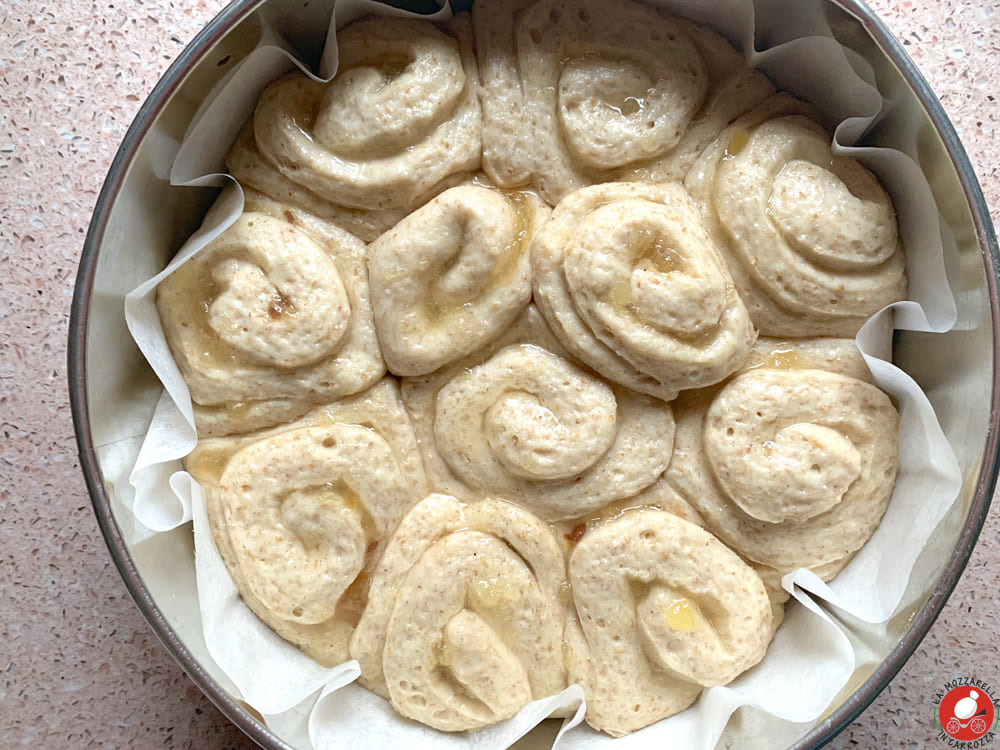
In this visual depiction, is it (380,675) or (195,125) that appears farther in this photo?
(380,675)

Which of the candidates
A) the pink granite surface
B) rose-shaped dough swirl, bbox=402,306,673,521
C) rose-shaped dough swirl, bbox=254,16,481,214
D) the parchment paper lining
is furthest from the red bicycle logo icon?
rose-shaped dough swirl, bbox=254,16,481,214

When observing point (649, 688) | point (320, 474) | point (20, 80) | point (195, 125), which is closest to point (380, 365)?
point (320, 474)

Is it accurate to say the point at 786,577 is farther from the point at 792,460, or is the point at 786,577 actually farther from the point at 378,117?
the point at 378,117

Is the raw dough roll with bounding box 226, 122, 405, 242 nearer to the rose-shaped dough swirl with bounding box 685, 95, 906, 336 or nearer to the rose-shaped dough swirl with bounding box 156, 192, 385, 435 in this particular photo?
the rose-shaped dough swirl with bounding box 156, 192, 385, 435

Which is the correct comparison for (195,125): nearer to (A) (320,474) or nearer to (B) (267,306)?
(B) (267,306)

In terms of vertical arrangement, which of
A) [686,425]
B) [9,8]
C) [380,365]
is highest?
[9,8]

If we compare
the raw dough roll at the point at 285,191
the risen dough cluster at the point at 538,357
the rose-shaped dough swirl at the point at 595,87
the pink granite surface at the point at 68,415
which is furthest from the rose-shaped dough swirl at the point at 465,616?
the rose-shaped dough swirl at the point at 595,87
